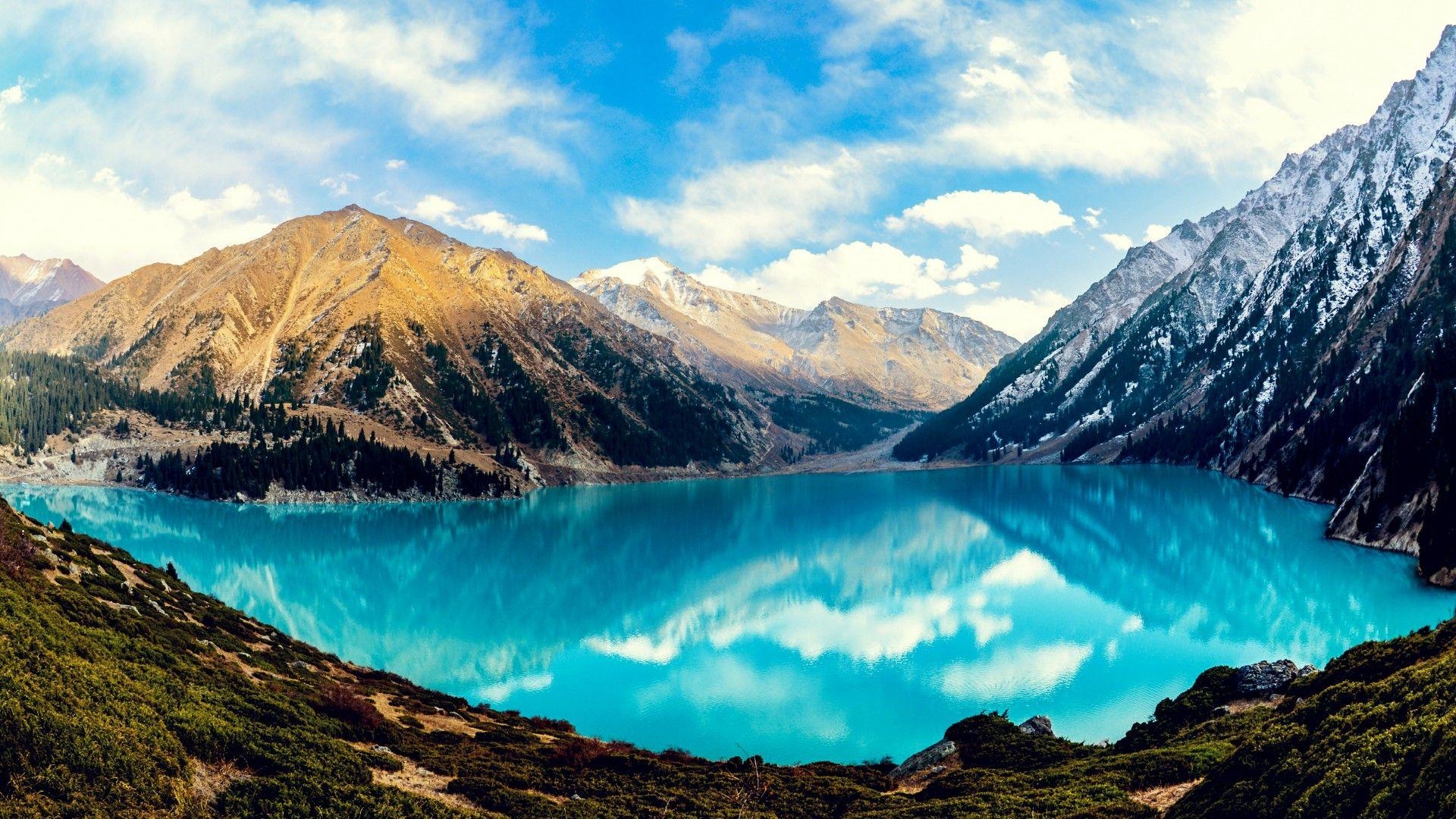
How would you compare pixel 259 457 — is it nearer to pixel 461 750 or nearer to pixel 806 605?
pixel 806 605

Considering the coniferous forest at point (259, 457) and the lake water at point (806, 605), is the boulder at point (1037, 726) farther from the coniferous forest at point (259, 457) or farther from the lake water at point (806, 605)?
the coniferous forest at point (259, 457)

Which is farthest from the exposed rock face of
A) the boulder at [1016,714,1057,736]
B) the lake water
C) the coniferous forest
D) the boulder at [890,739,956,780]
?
the coniferous forest

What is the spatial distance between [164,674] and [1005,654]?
158 feet

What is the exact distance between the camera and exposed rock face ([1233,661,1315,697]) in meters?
34.9

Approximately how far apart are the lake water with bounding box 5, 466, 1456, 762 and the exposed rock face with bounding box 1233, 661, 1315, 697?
6298mm

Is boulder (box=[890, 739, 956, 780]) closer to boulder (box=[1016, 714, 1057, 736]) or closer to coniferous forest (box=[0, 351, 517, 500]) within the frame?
boulder (box=[1016, 714, 1057, 736])

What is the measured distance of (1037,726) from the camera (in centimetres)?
3541

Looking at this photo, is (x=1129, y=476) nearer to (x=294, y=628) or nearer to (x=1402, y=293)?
(x=1402, y=293)

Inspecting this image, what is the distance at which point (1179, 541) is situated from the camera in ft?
330

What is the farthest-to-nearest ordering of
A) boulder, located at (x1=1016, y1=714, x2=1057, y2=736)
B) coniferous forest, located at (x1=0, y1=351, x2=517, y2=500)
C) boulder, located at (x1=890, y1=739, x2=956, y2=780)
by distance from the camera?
coniferous forest, located at (x1=0, y1=351, x2=517, y2=500) < boulder, located at (x1=1016, y1=714, x2=1057, y2=736) < boulder, located at (x1=890, y1=739, x2=956, y2=780)

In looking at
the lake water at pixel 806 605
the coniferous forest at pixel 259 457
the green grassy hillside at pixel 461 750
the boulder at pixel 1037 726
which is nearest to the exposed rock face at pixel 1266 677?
the green grassy hillside at pixel 461 750

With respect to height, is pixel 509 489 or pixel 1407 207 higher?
pixel 1407 207

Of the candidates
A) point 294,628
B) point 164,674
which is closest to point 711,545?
point 294,628

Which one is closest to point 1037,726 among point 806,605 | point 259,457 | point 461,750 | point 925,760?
point 925,760
